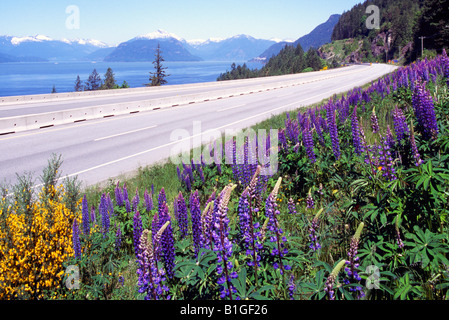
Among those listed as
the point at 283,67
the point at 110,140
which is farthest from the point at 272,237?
the point at 283,67

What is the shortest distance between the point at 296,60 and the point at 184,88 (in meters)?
96.0

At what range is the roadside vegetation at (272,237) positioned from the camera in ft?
7.56

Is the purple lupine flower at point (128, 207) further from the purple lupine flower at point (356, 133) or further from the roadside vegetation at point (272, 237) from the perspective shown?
the purple lupine flower at point (356, 133)

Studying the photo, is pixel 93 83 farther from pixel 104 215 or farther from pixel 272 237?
pixel 272 237

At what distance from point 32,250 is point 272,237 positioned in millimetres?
2589

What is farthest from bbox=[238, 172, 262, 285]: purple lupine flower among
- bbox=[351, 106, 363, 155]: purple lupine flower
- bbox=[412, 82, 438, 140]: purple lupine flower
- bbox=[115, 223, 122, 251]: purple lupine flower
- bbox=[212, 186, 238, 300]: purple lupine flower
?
bbox=[351, 106, 363, 155]: purple lupine flower

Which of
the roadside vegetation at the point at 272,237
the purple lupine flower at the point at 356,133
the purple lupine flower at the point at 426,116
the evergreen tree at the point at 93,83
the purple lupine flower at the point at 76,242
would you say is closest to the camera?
the roadside vegetation at the point at 272,237

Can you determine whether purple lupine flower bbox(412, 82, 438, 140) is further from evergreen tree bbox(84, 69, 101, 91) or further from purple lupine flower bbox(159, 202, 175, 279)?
evergreen tree bbox(84, 69, 101, 91)

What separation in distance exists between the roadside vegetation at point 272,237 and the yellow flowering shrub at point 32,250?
0.05 feet

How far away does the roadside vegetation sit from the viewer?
7.56 feet

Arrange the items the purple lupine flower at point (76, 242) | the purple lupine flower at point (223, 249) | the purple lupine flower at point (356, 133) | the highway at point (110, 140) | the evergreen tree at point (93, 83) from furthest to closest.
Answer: the evergreen tree at point (93, 83) → the highway at point (110, 140) → the purple lupine flower at point (356, 133) → the purple lupine flower at point (76, 242) → the purple lupine flower at point (223, 249)

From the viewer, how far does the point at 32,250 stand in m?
3.39

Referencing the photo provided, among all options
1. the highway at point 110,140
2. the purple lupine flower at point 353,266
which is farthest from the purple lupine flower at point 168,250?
the highway at point 110,140

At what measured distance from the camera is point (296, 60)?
125 metres
